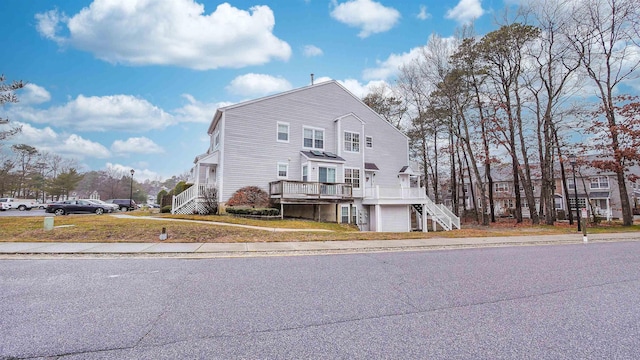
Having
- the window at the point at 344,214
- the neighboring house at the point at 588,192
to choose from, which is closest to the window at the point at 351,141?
the window at the point at 344,214

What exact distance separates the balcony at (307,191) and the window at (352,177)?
8.20 feet

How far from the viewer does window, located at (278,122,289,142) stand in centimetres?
2191

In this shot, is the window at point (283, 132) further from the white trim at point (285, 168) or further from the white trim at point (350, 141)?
the white trim at point (350, 141)

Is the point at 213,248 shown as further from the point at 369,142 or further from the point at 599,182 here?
the point at 599,182

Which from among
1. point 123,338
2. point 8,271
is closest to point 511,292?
point 123,338

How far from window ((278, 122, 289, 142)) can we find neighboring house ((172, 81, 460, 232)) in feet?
0.24

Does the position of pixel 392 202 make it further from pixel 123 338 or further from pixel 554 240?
pixel 123 338

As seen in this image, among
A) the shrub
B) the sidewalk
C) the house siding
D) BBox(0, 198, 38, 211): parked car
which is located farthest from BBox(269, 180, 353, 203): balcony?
BBox(0, 198, 38, 211): parked car

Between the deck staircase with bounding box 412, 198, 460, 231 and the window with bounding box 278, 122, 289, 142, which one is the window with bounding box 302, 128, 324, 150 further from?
the deck staircase with bounding box 412, 198, 460, 231

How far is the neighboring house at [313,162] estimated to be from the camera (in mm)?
19969

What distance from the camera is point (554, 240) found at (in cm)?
1448

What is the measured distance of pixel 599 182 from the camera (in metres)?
40.9

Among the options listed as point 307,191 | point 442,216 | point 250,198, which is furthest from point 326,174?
point 442,216

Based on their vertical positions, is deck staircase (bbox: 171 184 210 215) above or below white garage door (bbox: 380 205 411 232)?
above
